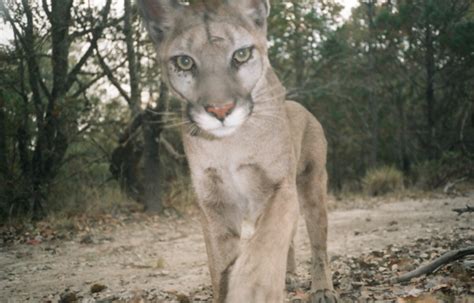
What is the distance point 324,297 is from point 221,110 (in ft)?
5.23

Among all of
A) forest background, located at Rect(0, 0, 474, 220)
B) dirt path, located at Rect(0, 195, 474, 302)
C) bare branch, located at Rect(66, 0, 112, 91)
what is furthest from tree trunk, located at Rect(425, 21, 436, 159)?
bare branch, located at Rect(66, 0, 112, 91)

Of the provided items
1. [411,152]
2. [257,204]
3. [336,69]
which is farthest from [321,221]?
[336,69]

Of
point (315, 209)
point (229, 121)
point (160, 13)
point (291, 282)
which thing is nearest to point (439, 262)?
point (315, 209)

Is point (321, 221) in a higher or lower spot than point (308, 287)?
higher

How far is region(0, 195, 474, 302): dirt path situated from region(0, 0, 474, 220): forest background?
1.54 meters

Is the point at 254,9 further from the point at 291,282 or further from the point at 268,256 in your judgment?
the point at 291,282

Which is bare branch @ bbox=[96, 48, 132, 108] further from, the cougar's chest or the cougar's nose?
the cougar's nose

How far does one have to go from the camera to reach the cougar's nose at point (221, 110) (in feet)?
9.14

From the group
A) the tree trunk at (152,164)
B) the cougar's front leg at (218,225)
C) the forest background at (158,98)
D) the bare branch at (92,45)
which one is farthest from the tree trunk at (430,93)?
the cougar's front leg at (218,225)

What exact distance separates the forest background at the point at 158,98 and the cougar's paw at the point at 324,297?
1551 millimetres

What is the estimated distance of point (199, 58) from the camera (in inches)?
119

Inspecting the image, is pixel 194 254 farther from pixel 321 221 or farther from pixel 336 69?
pixel 336 69

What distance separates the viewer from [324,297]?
11.6ft

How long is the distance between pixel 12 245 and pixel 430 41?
11035 mm
